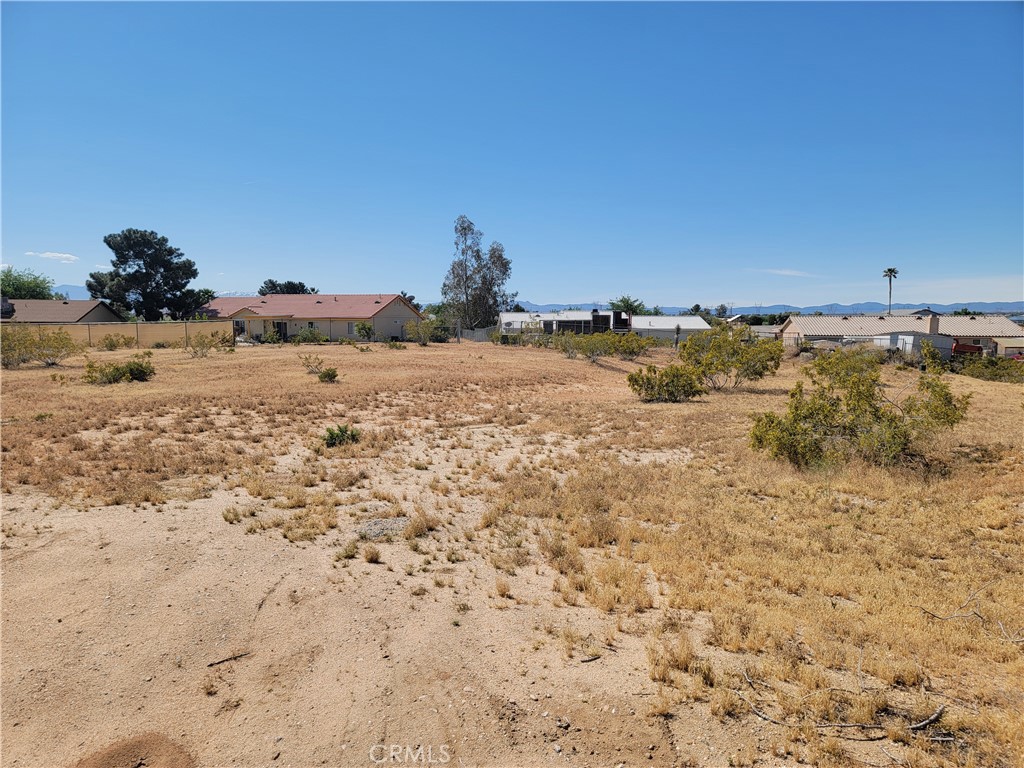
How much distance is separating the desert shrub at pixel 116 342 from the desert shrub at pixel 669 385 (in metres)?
37.4

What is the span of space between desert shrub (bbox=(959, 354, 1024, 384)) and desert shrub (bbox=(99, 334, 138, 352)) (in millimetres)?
56861

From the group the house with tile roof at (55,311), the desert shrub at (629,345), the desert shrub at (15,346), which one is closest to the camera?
the desert shrub at (15,346)

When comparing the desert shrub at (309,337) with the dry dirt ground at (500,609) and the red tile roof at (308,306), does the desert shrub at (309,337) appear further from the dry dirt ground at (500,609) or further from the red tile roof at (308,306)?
the dry dirt ground at (500,609)

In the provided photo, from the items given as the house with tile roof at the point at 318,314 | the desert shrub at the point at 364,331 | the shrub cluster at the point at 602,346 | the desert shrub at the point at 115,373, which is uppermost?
the house with tile roof at the point at 318,314

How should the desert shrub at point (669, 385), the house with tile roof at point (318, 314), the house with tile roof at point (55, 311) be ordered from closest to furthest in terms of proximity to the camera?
the desert shrub at point (669, 385) → the house with tile roof at point (55, 311) → the house with tile roof at point (318, 314)

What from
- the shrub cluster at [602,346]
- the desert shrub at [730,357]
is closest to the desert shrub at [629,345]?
the shrub cluster at [602,346]

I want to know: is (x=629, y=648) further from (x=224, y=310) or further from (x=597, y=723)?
(x=224, y=310)

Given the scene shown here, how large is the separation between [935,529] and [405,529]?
712 cm

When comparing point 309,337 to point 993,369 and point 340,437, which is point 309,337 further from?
point 993,369

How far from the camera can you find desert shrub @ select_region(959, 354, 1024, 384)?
29.5 m

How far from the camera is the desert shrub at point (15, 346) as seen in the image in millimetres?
25656

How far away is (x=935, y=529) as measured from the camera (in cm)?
700

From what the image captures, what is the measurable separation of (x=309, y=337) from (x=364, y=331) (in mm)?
5222

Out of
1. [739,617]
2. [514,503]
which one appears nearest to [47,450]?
[514,503]
